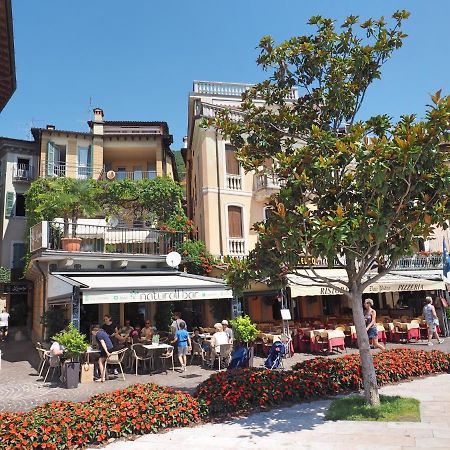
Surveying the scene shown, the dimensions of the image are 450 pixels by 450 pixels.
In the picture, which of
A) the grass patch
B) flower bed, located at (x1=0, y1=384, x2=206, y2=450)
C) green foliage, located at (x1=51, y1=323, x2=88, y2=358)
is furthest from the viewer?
green foliage, located at (x1=51, y1=323, x2=88, y2=358)

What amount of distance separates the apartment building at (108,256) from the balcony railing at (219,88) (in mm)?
3558

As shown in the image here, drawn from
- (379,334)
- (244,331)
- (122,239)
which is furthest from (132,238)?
(379,334)

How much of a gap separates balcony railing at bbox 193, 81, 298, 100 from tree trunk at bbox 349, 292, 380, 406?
19.2 meters

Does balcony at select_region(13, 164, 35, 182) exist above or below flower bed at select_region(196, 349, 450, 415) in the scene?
above

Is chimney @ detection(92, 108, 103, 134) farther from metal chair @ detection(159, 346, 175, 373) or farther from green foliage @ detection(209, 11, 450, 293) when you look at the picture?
green foliage @ detection(209, 11, 450, 293)

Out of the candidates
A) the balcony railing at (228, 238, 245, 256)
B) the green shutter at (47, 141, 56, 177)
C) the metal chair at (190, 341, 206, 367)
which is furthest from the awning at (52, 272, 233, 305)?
the green shutter at (47, 141, 56, 177)

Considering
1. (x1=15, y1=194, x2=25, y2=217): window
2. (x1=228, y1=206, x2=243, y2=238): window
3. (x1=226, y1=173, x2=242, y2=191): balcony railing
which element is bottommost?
(x1=228, y1=206, x2=243, y2=238): window

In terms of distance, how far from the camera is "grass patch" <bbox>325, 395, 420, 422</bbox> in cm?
726

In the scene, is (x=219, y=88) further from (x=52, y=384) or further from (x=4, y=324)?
(x=52, y=384)

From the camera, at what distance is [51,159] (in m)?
25.9

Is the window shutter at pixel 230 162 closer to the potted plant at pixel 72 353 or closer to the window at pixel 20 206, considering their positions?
the potted plant at pixel 72 353

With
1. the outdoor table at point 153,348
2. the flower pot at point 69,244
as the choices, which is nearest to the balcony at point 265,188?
the flower pot at point 69,244

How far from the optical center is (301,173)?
771cm

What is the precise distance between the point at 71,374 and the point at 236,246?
11.2 metres
